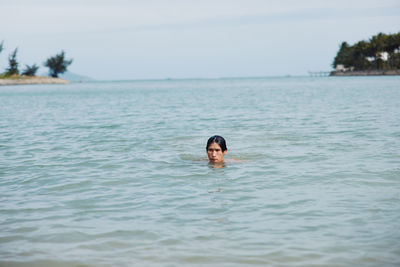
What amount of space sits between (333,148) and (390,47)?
127800mm

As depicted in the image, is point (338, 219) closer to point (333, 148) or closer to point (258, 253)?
point (258, 253)

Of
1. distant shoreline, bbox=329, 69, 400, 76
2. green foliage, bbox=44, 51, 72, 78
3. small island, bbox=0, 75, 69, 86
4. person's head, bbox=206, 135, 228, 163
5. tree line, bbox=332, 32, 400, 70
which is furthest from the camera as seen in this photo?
green foliage, bbox=44, 51, 72, 78

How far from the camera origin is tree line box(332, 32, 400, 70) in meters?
126

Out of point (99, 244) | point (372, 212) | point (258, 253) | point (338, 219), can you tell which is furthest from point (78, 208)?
point (372, 212)

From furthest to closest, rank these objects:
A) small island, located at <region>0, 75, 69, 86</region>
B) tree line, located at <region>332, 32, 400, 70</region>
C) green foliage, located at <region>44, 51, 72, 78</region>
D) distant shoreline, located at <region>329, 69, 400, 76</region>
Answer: green foliage, located at <region>44, 51, 72, 78</region> < distant shoreline, located at <region>329, 69, 400, 76</region> < small island, located at <region>0, 75, 69, 86</region> < tree line, located at <region>332, 32, 400, 70</region>

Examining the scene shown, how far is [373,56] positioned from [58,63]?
319ft

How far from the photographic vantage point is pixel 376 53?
433ft

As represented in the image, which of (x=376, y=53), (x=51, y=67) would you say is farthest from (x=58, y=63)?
(x=376, y=53)

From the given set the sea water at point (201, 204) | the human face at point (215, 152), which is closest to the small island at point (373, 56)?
the sea water at point (201, 204)

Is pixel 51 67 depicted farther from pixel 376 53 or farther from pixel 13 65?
Result: pixel 376 53

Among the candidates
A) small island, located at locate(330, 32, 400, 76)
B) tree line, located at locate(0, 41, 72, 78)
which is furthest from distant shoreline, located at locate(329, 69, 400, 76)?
tree line, located at locate(0, 41, 72, 78)

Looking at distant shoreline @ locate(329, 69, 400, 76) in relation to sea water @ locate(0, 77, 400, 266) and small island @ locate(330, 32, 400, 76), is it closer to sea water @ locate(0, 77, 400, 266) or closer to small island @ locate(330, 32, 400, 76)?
small island @ locate(330, 32, 400, 76)

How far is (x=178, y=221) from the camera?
6320mm

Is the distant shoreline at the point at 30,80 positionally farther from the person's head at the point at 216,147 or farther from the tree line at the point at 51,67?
the person's head at the point at 216,147
